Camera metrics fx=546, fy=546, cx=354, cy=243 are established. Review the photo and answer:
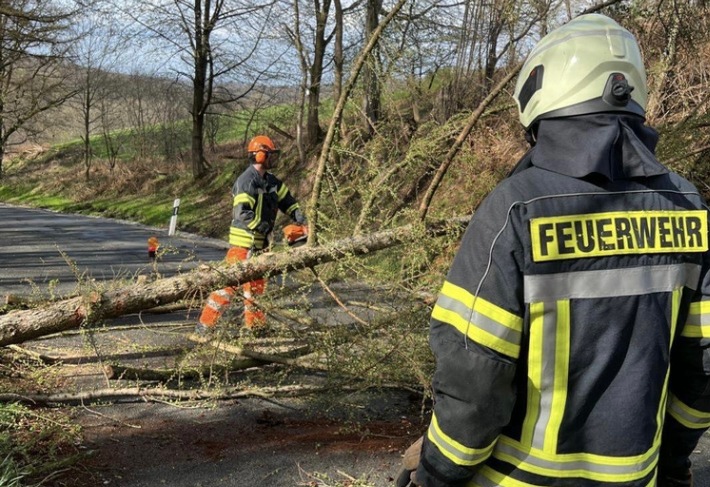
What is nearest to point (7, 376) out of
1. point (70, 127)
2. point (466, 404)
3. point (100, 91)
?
point (466, 404)

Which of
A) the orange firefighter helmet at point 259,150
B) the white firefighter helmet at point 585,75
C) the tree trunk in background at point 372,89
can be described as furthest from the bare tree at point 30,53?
the white firefighter helmet at point 585,75

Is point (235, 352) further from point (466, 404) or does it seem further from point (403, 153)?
point (466, 404)

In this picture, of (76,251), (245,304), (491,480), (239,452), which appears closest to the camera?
(491,480)

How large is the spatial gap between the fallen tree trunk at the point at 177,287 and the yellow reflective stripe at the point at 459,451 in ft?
7.29

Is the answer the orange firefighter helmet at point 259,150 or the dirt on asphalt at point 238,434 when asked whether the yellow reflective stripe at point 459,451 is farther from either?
the orange firefighter helmet at point 259,150

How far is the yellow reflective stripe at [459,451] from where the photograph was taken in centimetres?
121

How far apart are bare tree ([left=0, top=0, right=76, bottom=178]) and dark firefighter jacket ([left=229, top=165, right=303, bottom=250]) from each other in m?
5.40

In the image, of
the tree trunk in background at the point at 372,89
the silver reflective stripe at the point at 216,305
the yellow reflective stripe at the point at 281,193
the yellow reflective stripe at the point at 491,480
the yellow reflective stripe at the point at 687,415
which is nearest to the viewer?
the yellow reflective stripe at the point at 491,480

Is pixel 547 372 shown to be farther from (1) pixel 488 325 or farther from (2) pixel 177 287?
(2) pixel 177 287

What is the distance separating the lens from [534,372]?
1.18 m

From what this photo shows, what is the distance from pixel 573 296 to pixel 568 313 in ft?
0.12

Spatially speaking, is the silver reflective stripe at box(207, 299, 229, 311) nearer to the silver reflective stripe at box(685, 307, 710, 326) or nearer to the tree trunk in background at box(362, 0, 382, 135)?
the tree trunk in background at box(362, 0, 382, 135)

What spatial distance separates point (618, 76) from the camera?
4.00 feet

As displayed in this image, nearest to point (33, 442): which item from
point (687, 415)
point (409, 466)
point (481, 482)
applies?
point (409, 466)
